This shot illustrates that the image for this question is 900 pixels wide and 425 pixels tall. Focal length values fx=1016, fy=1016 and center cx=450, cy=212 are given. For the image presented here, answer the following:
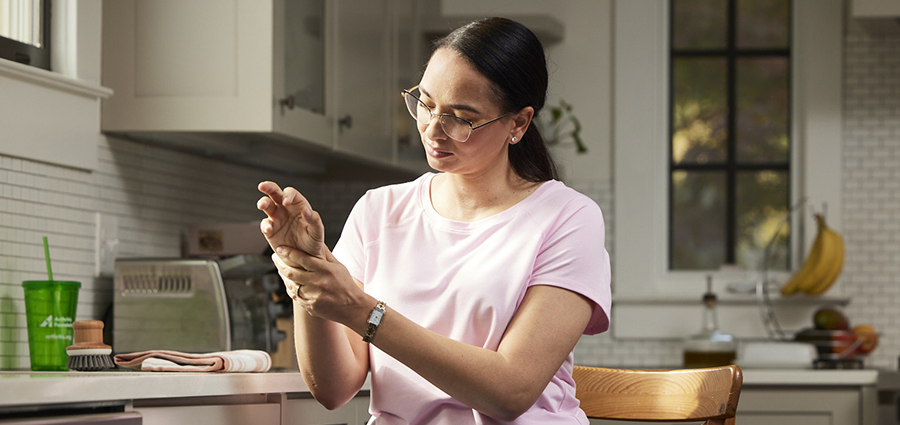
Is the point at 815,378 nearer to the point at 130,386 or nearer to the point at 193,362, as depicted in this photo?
the point at 193,362

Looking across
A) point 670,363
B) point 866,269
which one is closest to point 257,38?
point 670,363

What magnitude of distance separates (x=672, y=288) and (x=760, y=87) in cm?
89

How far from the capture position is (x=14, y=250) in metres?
2.12

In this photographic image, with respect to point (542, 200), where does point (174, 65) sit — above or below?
above

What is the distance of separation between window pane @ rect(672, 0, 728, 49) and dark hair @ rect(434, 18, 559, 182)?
2.83 m

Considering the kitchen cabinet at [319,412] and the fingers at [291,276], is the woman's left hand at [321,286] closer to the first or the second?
the fingers at [291,276]

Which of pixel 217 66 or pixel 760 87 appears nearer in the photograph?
pixel 217 66

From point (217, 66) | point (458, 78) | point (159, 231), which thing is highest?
point (217, 66)

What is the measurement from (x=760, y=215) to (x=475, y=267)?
9.70ft

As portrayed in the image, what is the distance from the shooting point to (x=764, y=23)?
409cm

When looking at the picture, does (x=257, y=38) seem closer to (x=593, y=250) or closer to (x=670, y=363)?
(x=593, y=250)

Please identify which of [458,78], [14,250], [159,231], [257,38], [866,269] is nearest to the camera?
[458,78]

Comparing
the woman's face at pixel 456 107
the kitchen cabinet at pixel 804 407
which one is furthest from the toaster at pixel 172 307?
the kitchen cabinet at pixel 804 407

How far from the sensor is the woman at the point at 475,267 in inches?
49.5
